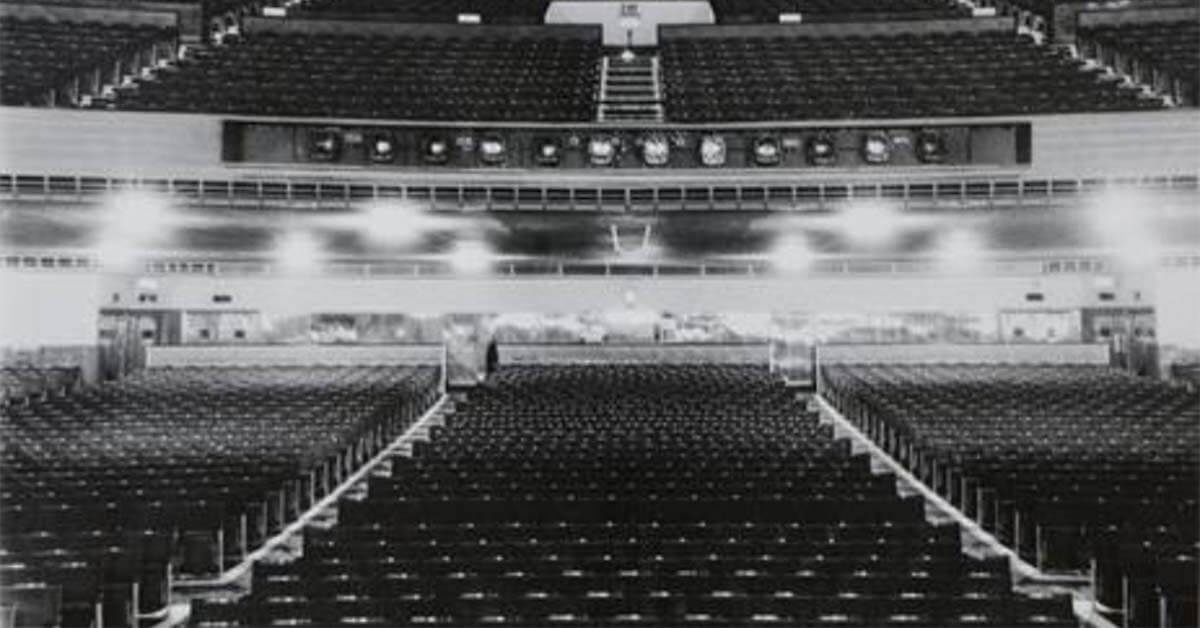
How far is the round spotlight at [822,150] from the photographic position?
13.5m

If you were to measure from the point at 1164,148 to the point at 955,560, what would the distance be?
8.86m

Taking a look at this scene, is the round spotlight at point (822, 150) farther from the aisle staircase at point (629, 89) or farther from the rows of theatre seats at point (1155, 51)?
the rows of theatre seats at point (1155, 51)

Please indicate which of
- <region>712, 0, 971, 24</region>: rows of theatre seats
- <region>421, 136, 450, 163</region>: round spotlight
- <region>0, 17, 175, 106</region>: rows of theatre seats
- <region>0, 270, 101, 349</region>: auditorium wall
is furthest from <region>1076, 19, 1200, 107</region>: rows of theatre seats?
<region>0, 270, 101, 349</region>: auditorium wall

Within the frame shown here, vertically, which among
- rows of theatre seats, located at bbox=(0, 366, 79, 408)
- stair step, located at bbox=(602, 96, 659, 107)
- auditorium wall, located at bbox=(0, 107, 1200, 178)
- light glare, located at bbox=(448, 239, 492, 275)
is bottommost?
rows of theatre seats, located at bbox=(0, 366, 79, 408)

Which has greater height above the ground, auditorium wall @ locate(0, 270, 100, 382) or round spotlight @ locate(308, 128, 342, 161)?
round spotlight @ locate(308, 128, 342, 161)

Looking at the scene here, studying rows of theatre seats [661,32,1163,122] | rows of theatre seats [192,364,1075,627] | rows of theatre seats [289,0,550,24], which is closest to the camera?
rows of theatre seats [192,364,1075,627]

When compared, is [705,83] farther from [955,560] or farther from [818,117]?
[955,560]

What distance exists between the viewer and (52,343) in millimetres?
16953

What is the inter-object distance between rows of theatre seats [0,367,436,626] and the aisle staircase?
5.18 metres

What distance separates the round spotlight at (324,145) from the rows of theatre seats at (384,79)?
616mm

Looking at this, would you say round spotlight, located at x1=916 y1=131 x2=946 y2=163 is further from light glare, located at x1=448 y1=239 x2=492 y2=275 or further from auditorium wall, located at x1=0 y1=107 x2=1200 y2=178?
light glare, located at x1=448 y1=239 x2=492 y2=275

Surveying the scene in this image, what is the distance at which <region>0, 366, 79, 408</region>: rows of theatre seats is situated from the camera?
42.7ft

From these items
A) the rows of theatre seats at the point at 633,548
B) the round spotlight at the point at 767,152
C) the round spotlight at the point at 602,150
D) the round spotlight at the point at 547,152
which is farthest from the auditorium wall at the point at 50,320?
the rows of theatre seats at the point at 633,548

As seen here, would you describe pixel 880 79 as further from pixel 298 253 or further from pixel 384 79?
pixel 298 253
